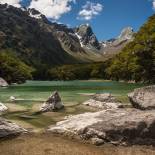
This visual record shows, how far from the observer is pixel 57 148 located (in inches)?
815

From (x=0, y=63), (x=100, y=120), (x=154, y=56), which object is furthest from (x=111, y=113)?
(x=0, y=63)

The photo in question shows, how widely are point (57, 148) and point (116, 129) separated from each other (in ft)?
13.7

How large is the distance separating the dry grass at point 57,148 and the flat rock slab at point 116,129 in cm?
96

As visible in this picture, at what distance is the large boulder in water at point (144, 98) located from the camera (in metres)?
29.8

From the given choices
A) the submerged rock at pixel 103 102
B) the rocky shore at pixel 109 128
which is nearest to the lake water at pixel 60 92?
the submerged rock at pixel 103 102

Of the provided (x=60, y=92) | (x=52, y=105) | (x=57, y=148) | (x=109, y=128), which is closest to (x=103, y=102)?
(x=52, y=105)

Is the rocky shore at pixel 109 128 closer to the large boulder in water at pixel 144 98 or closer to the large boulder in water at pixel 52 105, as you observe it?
the large boulder in water at pixel 144 98

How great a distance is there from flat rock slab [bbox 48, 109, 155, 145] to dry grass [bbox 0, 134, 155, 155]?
96 centimetres

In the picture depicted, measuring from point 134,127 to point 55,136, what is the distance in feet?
16.8

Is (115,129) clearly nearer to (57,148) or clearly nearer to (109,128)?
(109,128)

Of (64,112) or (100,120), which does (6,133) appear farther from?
(64,112)

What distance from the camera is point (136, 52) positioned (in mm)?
109000

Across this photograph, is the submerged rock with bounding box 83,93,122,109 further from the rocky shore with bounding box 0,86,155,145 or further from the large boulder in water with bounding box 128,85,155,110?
the rocky shore with bounding box 0,86,155,145

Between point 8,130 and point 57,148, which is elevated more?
point 8,130
